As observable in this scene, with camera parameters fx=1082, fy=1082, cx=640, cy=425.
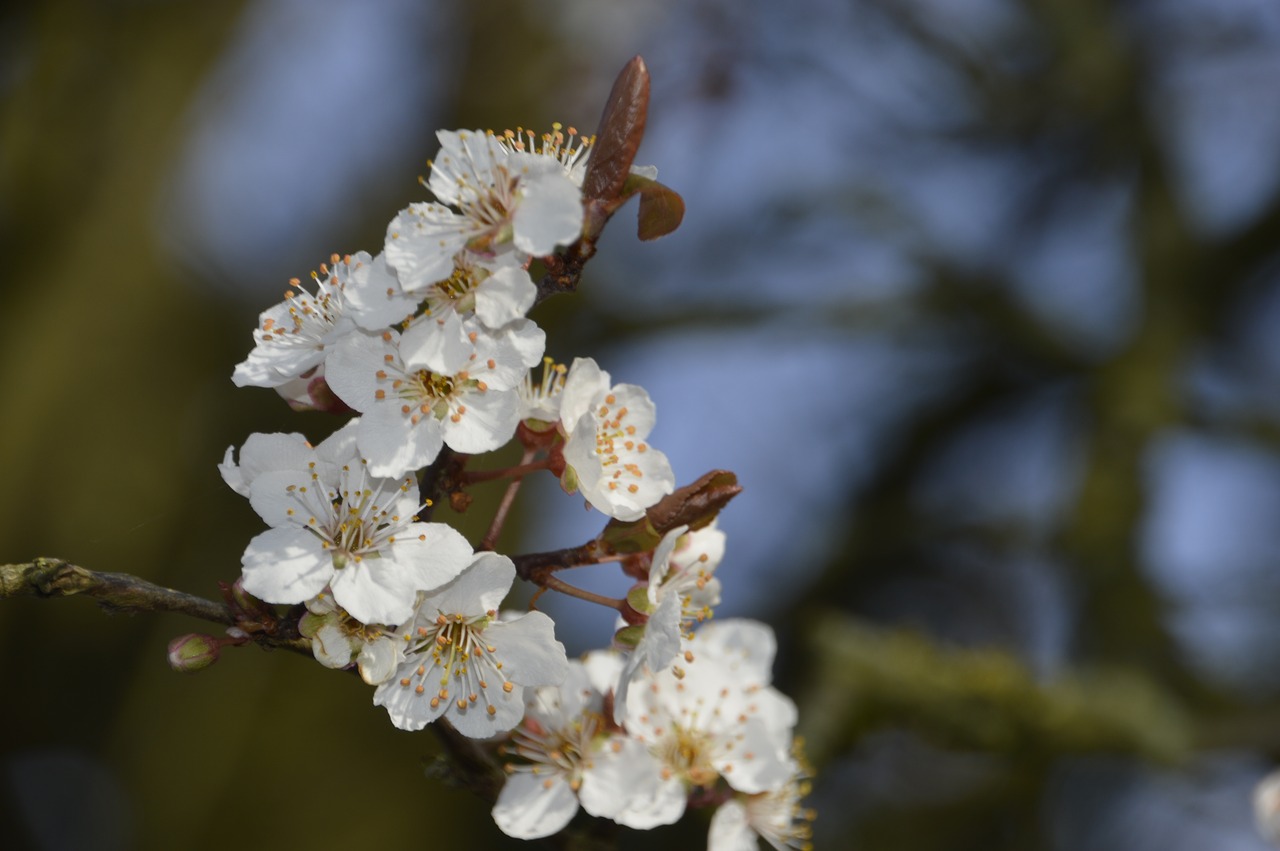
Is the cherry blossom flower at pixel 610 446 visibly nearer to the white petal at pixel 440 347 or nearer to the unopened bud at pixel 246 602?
the white petal at pixel 440 347

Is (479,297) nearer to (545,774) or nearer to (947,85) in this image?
(545,774)

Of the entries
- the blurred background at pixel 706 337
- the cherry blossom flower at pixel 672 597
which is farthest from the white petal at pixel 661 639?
the blurred background at pixel 706 337

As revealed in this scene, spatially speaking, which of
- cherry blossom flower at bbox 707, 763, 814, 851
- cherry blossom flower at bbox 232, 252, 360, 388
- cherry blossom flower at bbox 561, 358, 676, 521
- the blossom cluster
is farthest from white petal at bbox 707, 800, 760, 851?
cherry blossom flower at bbox 232, 252, 360, 388

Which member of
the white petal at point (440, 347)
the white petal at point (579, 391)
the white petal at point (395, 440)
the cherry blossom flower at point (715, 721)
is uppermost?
the white petal at point (579, 391)

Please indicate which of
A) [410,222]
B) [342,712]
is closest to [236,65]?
[342,712]

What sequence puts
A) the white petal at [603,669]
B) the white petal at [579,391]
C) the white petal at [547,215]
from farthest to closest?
the white petal at [603,669]
the white petal at [579,391]
the white petal at [547,215]

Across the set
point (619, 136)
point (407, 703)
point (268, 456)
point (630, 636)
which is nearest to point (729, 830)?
point (630, 636)

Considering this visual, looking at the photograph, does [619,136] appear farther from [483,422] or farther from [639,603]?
[639,603]

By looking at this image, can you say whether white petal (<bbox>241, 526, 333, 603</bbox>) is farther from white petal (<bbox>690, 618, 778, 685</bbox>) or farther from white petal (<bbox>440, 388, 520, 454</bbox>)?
white petal (<bbox>690, 618, 778, 685</bbox>)

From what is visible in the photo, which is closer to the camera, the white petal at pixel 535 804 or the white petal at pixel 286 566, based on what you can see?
the white petal at pixel 286 566
